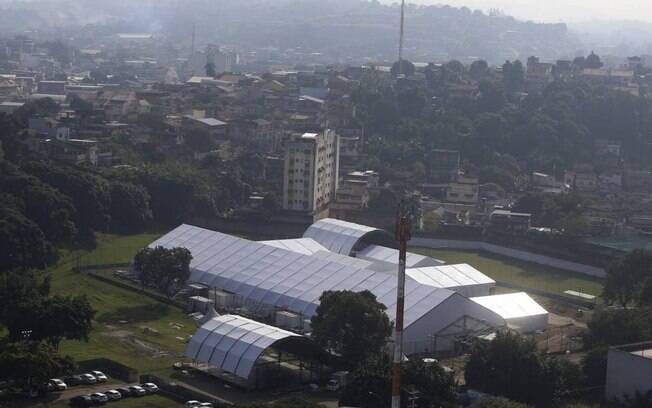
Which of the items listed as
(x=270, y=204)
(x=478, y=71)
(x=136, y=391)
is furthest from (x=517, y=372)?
(x=478, y=71)

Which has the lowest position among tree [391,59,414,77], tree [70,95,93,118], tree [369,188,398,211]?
tree [369,188,398,211]

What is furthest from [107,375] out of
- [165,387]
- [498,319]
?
[498,319]

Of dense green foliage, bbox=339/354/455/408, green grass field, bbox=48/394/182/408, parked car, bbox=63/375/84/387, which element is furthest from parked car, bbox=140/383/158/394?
dense green foliage, bbox=339/354/455/408

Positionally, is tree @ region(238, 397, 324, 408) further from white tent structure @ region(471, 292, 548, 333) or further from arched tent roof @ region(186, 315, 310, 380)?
white tent structure @ region(471, 292, 548, 333)

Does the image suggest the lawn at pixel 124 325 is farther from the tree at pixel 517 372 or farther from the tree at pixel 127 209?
the tree at pixel 517 372

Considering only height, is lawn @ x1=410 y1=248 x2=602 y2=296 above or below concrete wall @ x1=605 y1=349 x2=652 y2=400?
below

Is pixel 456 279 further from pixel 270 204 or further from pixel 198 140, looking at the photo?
pixel 198 140
